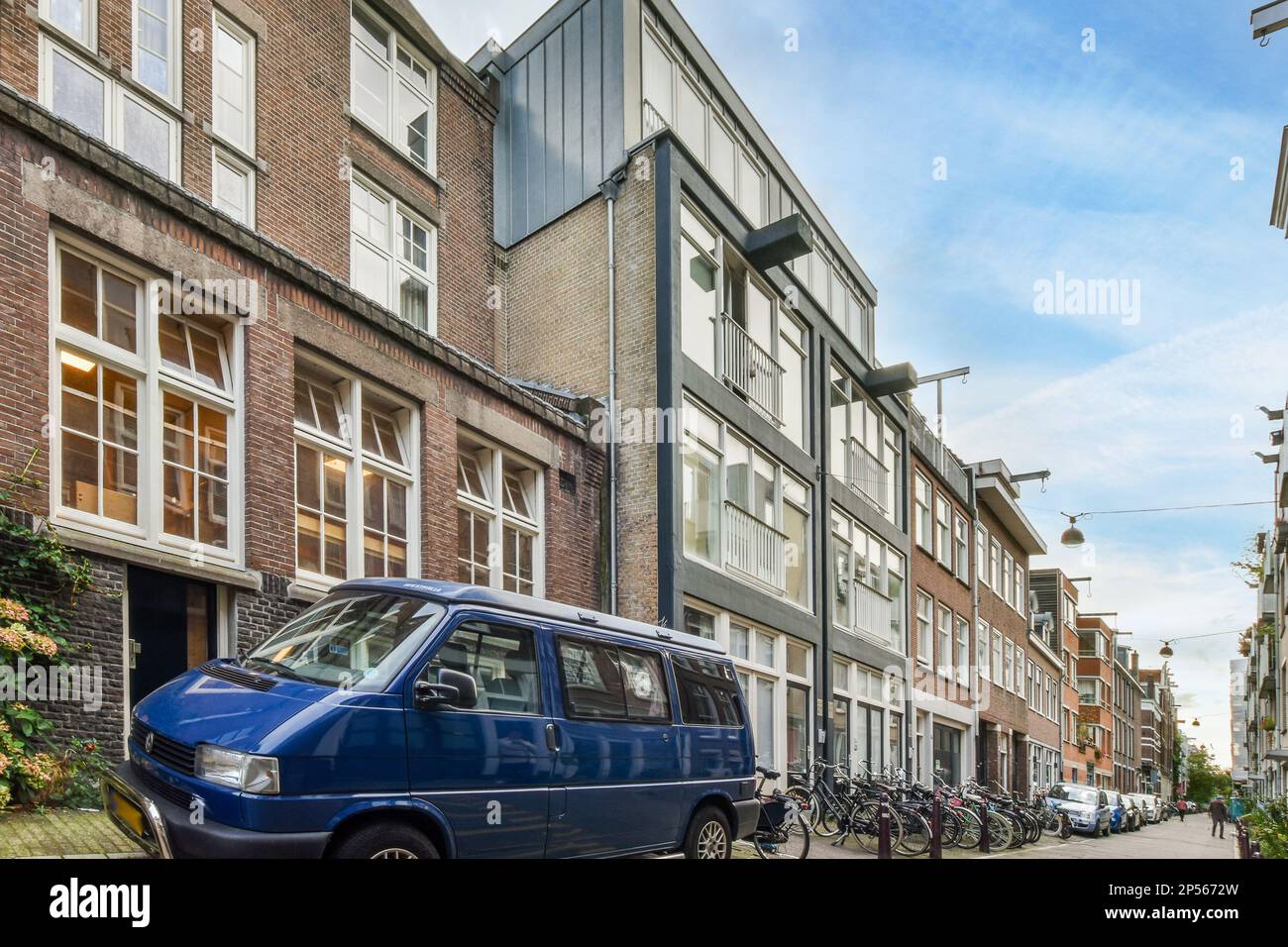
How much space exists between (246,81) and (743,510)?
9.89m

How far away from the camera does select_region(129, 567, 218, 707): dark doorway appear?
9742 millimetres

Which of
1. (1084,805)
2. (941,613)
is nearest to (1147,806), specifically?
(1084,805)

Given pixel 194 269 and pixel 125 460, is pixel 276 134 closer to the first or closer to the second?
pixel 194 269

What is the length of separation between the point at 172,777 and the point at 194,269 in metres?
5.71

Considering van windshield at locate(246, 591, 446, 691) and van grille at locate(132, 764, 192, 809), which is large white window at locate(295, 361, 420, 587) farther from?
van grille at locate(132, 764, 192, 809)

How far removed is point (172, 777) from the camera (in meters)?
6.19

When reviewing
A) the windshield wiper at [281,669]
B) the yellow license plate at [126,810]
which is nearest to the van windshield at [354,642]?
the windshield wiper at [281,669]

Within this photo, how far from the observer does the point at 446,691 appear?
6812 millimetres

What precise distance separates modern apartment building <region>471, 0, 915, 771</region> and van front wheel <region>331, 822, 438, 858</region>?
981 cm

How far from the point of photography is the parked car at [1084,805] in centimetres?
3046

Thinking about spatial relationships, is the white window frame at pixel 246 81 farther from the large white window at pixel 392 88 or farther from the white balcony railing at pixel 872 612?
the white balcony railing at pixel 872 612

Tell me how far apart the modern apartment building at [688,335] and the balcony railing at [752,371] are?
53 mm

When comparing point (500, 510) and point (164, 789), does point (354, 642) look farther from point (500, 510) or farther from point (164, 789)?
point (500, 510)
